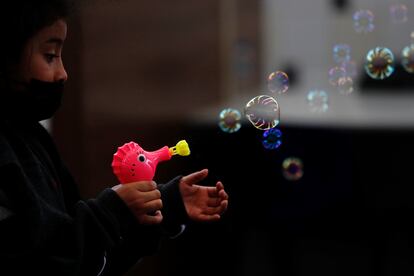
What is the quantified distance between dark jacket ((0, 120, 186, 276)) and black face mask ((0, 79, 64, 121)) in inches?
0.7

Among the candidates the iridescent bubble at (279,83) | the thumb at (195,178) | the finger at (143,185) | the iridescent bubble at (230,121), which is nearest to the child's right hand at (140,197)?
the finger at (143,185)

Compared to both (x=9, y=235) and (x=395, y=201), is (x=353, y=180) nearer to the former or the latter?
(x=395, y=201)

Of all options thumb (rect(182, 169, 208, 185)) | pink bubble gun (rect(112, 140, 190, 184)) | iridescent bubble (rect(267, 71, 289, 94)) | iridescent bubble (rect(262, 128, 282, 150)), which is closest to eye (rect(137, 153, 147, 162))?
pink bubble gun (rect(112, 140, 190, 184))

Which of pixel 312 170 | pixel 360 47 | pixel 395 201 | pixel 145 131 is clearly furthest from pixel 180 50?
pixel 360 47

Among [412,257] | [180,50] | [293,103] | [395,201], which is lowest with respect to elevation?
[412,257]

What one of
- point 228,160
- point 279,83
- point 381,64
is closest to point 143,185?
point 279,83

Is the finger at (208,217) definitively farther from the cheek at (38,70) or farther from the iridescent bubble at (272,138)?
the iridescent bubble at (272,138)

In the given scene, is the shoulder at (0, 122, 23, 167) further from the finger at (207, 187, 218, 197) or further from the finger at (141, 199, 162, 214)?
the finger at (207, 187, 218, 197)

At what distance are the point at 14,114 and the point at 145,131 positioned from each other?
1852mm

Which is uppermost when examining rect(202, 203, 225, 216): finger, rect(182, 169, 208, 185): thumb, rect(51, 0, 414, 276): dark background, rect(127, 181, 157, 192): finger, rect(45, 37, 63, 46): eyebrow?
rect(45, 37, 63, 46): eyebrow

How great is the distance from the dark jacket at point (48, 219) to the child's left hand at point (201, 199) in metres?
0.07

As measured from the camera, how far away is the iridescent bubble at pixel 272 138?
147 cm

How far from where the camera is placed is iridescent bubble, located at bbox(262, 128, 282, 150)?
1.47m

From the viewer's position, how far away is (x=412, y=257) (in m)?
3.12
